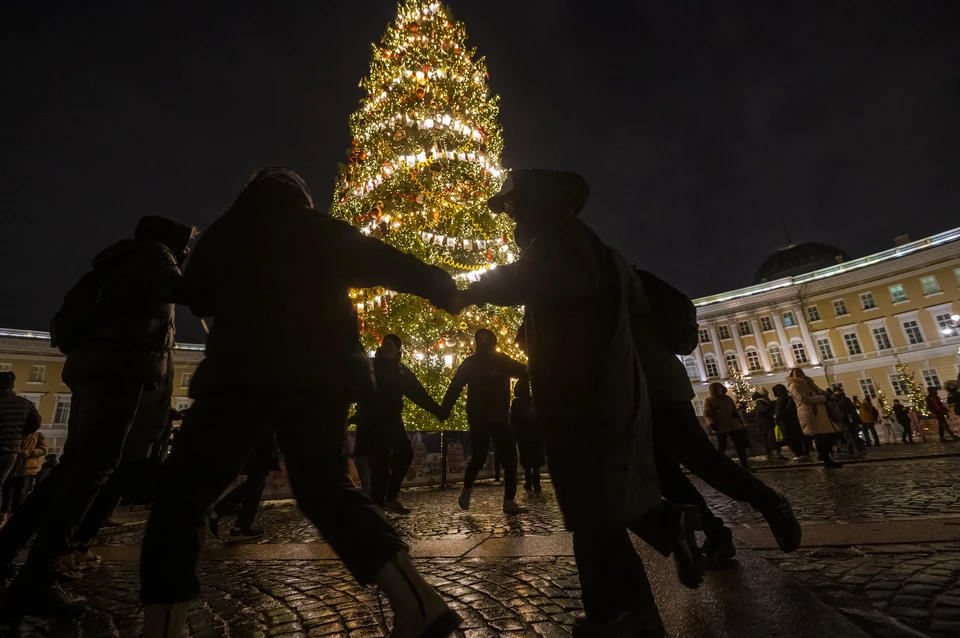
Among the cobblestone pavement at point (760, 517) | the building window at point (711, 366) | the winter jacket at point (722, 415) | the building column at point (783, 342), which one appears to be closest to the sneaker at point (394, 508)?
the cobblestone pavement at point (760, 517)

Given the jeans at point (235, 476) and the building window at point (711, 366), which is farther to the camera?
the building window at point (711, 366)

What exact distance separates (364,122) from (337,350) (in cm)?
1342

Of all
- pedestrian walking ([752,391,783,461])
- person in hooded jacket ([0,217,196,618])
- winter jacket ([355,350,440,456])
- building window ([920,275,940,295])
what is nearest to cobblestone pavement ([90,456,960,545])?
winter jacket ([355,350,440,456])

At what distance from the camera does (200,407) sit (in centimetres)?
145

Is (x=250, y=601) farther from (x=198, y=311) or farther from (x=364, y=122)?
(x=364, y=122)

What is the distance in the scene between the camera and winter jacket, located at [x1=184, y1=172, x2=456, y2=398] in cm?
145

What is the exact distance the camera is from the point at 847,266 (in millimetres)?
40250

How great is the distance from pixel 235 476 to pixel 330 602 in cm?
110

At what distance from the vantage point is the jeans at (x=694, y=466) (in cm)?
229

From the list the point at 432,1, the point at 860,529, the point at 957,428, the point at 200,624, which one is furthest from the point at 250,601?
the point at 957,428

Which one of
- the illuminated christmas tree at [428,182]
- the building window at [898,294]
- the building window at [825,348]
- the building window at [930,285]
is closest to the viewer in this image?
the illuminated christmas tree at [428,182]

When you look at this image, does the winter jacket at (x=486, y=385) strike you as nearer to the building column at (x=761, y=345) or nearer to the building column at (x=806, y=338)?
the building column at (x=806, y=338)

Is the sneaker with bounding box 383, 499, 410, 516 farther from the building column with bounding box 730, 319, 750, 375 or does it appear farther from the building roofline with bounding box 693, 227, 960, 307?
the building roofline with bounding box 693, 227, 960, 307

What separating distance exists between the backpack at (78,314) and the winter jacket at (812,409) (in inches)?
348
